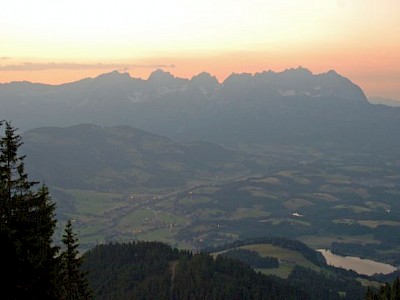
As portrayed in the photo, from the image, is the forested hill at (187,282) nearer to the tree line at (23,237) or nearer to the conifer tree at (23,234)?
the tree line at (23,237)

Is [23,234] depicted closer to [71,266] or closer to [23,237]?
[23,237]

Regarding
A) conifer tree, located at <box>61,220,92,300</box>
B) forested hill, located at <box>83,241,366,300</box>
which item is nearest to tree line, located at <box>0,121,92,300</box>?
conifer tree, located at <box>61,220,92,300</box>

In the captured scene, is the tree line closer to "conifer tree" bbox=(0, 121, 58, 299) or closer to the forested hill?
"conifer tree" bbox=(0, 121, 58, 299)

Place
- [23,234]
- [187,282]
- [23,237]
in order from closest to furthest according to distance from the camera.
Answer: [23,237]
[23,234]
[187,282]

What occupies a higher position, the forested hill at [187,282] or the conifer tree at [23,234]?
the conifer tree at [23,234]

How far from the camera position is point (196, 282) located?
17750 cm

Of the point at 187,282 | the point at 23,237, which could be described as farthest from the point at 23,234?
the point at 187,282

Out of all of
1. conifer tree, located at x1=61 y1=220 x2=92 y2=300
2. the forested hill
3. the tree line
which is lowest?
the forested hill

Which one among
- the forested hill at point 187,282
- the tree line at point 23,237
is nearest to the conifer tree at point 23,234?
the tree line at point 23,237

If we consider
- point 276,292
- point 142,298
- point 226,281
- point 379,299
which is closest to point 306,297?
point 276,292

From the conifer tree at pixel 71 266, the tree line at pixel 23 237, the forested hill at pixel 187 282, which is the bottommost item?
the forested hill at pixel 187 282

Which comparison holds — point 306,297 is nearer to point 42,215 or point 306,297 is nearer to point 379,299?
point 379,299

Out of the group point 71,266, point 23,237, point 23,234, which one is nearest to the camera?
point 23,237

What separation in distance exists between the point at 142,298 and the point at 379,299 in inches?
3296
